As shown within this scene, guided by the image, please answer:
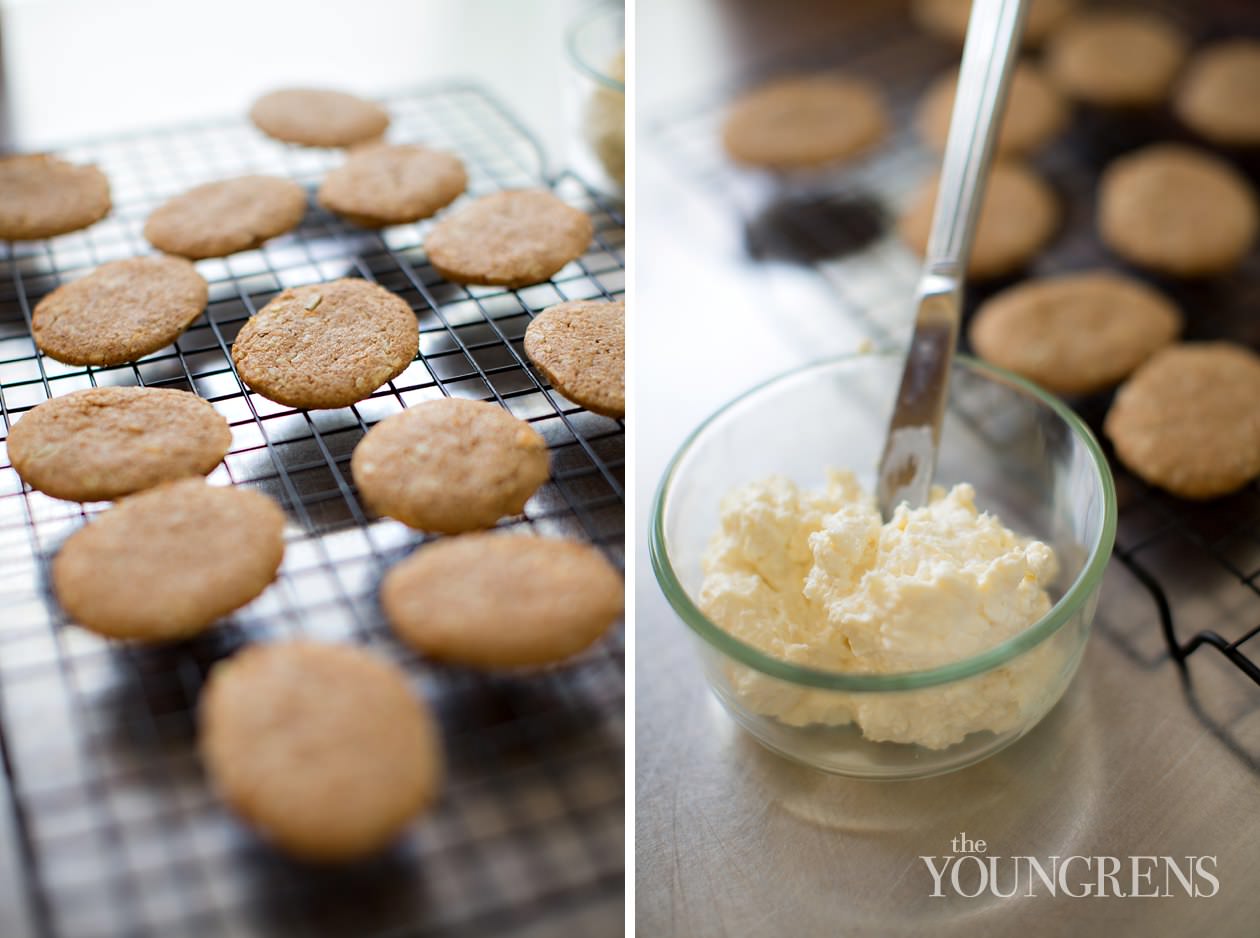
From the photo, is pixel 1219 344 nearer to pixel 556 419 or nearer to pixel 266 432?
pixel 556 419

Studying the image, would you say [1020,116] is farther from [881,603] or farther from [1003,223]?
[881,603]

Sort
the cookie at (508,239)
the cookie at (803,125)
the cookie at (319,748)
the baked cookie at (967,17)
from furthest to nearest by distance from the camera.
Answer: the baked cookie at (967,17) → the cookie at (803,125) → the cookie at (508,239) → the cookie at (319,748)

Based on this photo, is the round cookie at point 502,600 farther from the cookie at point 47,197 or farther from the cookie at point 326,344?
the cookie at point 47,197

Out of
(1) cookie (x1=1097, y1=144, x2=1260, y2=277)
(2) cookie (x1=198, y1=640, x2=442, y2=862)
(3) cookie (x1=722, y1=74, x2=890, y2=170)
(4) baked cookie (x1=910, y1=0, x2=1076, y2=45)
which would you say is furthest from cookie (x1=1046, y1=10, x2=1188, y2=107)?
(2) cookie (x1=198, y1=640, x2=442, y2=862)

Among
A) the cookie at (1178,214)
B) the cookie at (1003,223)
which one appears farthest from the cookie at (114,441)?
the cookie at (1178,214)

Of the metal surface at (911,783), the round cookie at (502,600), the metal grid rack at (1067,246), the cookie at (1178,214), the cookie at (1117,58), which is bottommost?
the metal surface at (911,783)
